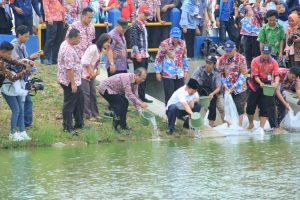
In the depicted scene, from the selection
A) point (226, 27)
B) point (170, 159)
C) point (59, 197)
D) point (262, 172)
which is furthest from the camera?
point (226, 27)

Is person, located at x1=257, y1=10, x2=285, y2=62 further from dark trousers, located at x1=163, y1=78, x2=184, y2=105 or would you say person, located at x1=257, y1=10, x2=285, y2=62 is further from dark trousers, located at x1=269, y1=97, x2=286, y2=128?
dark trousers, located at x1=163, y1=78, x2=184, y2=105

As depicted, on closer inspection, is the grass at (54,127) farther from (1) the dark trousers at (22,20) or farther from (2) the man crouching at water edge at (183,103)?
(1) the dark trousers at (22,20)

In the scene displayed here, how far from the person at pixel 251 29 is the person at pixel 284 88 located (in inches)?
88.4

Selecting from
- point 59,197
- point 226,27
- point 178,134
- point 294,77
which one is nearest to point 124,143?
point 178,134

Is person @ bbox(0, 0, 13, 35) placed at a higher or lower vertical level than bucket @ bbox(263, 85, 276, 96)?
higher

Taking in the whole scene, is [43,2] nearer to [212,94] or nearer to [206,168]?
[212,94]

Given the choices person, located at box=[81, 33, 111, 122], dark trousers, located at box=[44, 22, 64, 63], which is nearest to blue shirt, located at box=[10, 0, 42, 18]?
dark trousers, located at box=[44, 22, 64, 63]

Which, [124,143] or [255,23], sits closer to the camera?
[124,143]

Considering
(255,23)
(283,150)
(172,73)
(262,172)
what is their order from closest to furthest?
(262,172), (283,150), (172,73), (255,23)

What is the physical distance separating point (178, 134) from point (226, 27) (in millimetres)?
5879

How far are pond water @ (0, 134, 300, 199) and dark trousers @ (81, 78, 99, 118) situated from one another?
134 cm

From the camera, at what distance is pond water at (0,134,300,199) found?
11305 millimetres

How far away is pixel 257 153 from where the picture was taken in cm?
1487

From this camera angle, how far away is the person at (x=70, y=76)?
1602 centimetres
